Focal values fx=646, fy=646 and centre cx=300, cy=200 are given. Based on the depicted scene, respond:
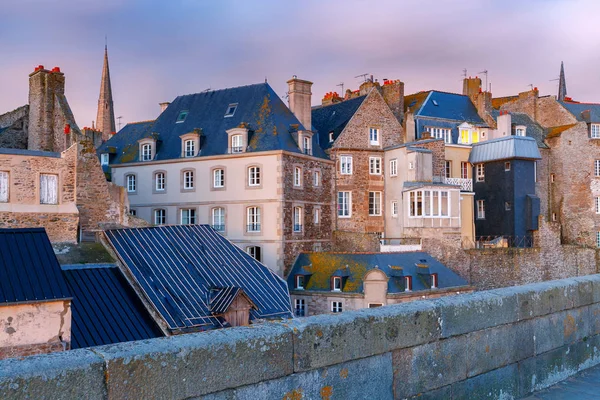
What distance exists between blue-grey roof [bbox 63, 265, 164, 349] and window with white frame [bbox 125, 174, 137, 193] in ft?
67.8

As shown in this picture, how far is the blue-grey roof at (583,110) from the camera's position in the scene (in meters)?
52.2

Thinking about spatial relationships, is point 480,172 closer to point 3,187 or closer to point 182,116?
point 182,116

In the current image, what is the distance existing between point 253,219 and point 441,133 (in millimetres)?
17110

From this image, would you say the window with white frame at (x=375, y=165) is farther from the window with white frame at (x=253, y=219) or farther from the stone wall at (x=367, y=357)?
the stone wall at (x=367, y=357)

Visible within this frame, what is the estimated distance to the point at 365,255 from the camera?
1345 inches

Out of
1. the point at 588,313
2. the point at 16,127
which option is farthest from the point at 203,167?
the point at 588,313

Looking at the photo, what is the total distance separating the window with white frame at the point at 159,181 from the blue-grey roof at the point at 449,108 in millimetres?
18360

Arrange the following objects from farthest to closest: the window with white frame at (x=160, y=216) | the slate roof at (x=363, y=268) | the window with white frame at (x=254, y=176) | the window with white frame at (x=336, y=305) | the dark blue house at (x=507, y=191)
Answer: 1. the dark blue house at (x=507, y=191)
2. the window with white frame at (x=160, y=216)
3. the window with white frame at (x=254, y=176)
4. the slate roof at (x=363, y=268)
5. the window with white frame at (x=336, y=305)

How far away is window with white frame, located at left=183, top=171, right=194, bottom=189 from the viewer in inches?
1556

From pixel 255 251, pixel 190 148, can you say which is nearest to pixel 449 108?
pixel 190 148

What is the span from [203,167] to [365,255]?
37.9 feet

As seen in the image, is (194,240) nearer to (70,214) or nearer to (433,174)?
(70,214)

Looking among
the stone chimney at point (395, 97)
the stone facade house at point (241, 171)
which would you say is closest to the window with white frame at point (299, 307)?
the stone facade house at point (241, 171)

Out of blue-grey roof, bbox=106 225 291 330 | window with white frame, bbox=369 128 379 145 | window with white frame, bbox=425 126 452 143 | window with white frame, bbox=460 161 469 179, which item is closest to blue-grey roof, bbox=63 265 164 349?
blue-grey roof, bbox=106 225 291 330
